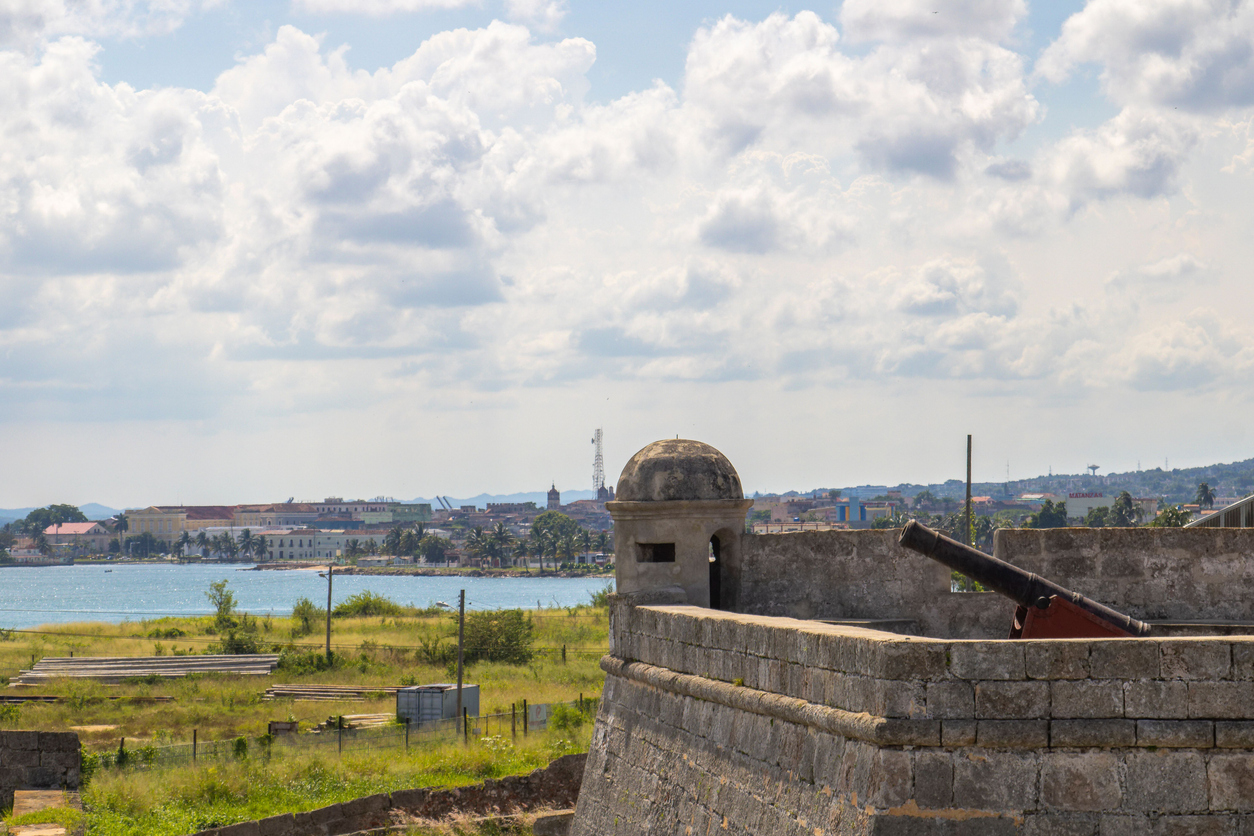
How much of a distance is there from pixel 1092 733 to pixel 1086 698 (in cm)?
17

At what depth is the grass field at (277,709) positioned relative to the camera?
1866cm

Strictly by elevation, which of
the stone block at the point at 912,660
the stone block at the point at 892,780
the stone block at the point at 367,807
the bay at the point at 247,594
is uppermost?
the stone block at the point at 912,660

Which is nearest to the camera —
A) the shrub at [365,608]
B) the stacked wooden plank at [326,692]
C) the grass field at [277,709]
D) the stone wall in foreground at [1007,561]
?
the stone wall in foreground at [1007,561]

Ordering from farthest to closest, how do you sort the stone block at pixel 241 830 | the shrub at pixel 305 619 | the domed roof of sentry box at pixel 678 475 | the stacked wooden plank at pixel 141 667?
the shrub at pixel 305 619 → the stacked wooden plank at pixel 141 667 → the stone block at pixel 241 830 → the domed roof of sentry box at pixel 678 475

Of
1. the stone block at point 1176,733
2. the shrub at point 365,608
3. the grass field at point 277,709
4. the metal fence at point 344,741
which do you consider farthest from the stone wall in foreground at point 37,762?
the shrub at point 365,608

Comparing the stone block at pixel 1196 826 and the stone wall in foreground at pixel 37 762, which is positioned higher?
the stone block at pixel 1196 826

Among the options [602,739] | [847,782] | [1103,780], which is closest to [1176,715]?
[1103,780]

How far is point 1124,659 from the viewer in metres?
5.85

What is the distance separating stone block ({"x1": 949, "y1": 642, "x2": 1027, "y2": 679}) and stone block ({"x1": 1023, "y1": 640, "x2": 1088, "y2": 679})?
0.16ft

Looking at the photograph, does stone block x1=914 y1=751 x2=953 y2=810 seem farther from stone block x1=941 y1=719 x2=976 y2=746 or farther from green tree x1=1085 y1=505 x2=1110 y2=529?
green tree x1=1085 y1=505 x2=1110 y2=529

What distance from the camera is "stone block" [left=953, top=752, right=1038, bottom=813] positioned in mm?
5902

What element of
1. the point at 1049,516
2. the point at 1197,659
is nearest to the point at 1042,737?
the point at 1197,659

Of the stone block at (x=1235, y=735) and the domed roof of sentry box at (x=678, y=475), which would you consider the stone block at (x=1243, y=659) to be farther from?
the domed roof of sentry box at (x=678, y=475)

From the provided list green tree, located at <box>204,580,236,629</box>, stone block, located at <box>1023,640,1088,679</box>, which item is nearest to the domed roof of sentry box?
stone block, located at <box>1023,640,1088,679</box>
